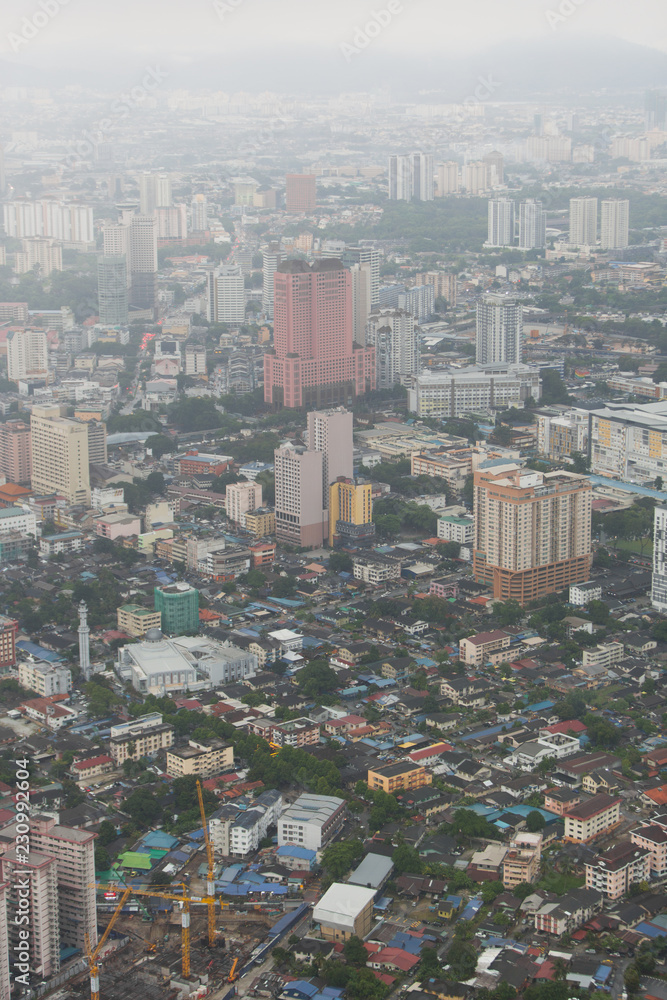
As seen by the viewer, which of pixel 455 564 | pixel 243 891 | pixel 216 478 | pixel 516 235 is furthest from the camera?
pixel 516 235

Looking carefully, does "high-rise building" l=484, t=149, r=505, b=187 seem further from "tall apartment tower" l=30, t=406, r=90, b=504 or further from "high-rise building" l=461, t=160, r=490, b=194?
"tall apartment tower" l=30, t=406, r=90, b=504

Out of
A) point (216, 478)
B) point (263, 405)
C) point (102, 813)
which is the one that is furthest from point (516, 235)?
point (102, 813)

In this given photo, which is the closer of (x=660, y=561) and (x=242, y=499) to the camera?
(x=660, y=561)

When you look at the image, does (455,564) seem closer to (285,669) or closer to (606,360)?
(285,669)

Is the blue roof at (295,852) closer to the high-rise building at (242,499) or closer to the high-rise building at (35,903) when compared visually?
the high-rise building at (35,903)

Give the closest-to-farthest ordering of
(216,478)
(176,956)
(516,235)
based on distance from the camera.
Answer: (176,956)
(216,478)
(516,235)

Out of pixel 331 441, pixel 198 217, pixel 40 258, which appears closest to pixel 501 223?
pixel 198 217

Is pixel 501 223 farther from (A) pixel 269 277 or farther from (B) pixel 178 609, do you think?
(B) pixel 178 609
